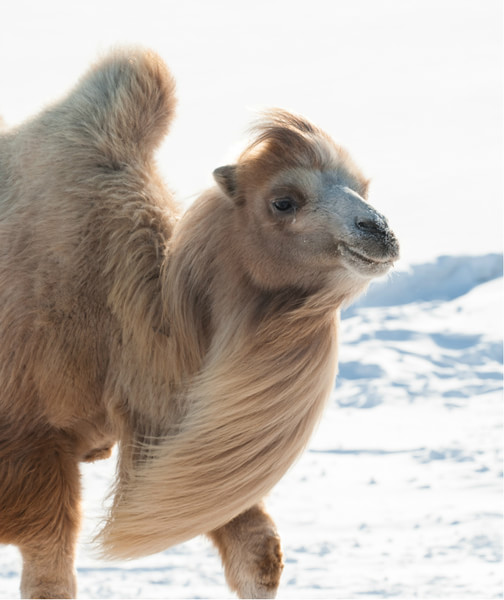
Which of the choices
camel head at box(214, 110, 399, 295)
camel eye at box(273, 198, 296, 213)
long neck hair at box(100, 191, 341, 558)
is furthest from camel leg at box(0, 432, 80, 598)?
camel eye at box(273, 198, 296, 213)

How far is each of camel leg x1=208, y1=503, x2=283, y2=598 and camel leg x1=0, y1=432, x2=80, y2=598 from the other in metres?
0.47

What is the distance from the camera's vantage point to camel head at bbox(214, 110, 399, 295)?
106 inches

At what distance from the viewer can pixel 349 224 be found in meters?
2.72

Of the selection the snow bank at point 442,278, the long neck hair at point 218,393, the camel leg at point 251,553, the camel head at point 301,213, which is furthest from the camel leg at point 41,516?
the snow bank at point 442,278

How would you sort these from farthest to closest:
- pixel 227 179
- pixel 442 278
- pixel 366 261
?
pixel 442 278, pixel 227 179, pixel 366 261

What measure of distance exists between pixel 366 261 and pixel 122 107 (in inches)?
44.8

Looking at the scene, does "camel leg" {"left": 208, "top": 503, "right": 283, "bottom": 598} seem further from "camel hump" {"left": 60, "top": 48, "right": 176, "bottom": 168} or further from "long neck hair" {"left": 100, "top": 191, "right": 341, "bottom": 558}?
"camel hump" {"left": 60, "top": 48, "right": 176, "bottom": 168}

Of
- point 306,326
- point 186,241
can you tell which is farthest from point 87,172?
point 306,326

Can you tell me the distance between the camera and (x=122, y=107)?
11.1ft

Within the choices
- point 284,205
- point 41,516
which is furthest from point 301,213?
point 41,516

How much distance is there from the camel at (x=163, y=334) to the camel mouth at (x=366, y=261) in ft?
0.12

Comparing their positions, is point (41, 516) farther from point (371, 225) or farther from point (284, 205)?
point (371, 225)

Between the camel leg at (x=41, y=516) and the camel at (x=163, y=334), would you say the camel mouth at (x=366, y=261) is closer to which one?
the camel at (x=163, y=334)

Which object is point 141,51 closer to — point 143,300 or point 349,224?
point 143,300
